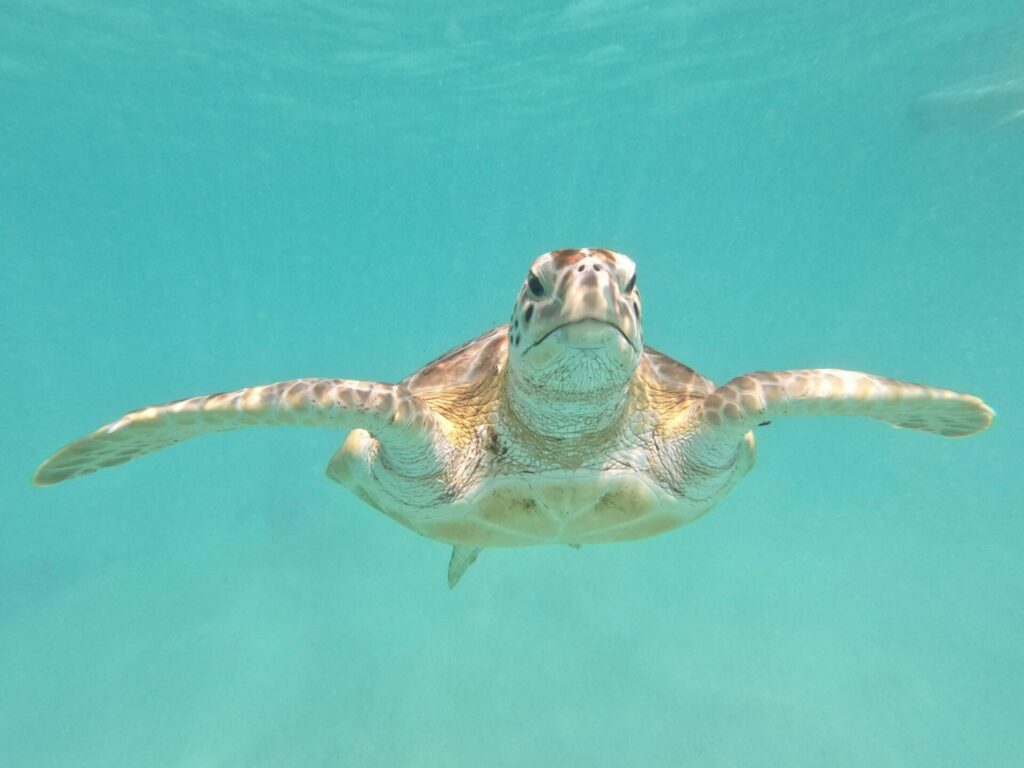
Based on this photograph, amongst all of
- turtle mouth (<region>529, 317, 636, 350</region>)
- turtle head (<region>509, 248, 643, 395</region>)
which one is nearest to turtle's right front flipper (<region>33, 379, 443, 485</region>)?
turtle head (<region>509, 248, 643, 395</region>)

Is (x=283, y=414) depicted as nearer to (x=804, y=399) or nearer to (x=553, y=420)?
(x=553, y=420)

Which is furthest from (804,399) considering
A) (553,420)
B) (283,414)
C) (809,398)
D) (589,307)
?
(283,414)

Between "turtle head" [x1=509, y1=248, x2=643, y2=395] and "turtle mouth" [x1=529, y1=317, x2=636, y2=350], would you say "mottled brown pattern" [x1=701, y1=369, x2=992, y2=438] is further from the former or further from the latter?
"turtle mouth" [x1=529, y1=317, x2=636, y2=350]

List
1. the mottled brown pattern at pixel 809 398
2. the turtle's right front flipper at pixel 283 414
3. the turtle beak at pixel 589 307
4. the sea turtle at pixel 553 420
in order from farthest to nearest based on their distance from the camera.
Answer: the mottled brown pattern at pixel 809 398, the turtle's right front flipper at pixel 283 414, the sea turtle at pixel 553 420, the turtle beak at pixel 589 307

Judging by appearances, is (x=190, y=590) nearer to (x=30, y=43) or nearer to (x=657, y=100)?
(x=30, y=43)

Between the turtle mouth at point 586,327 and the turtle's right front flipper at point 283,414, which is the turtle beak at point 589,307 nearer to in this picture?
the turtle mouth at point 586,327

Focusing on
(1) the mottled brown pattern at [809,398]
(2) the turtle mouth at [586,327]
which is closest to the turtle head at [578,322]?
(2) the turtle mouth at [586,327]

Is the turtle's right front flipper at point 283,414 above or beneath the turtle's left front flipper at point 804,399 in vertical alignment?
beneath
